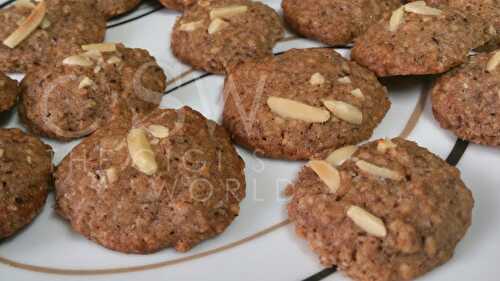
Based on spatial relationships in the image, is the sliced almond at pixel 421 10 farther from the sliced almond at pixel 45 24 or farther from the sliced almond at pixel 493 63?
the sliced almond at pixel 45 24

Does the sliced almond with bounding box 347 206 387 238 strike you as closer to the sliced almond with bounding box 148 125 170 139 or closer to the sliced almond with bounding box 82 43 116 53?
the sliced almond with bounding box 148 125 170 139

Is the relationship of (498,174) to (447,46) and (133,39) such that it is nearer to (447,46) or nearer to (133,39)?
(447,46)

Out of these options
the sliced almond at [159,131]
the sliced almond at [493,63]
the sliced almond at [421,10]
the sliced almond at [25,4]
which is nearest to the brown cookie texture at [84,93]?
the sliced almond at [159,131]

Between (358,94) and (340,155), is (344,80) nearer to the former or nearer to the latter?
(358,94)

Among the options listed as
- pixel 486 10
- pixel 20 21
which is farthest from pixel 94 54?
pixel 486 10

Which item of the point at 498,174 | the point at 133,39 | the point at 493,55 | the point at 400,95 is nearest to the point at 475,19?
the point at 493,55
